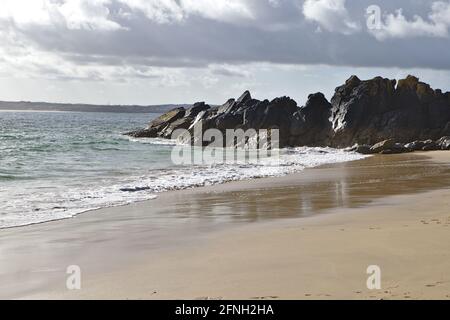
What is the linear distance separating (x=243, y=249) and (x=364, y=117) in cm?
3350

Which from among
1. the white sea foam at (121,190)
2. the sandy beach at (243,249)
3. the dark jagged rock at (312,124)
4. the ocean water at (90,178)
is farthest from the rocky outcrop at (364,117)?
the sandy beach at (243,249)

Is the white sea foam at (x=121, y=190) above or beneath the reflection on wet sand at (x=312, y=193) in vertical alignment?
beneath

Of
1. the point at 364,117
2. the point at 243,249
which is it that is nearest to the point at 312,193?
the point at 243,249

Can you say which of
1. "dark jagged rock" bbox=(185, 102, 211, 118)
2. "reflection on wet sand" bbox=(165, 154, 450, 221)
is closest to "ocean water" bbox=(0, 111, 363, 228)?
"reflection on wet sand" bbox=(165, 154, 450, 221)

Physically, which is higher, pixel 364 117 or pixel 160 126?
pixel 364 117

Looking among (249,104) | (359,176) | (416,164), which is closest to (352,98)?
(249,104)

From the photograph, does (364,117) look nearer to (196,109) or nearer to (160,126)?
(196,109)

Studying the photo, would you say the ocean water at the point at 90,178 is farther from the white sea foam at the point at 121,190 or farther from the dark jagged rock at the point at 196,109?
the dark jagged rock at the point at 196,109

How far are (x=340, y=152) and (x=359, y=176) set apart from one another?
15.6 meters

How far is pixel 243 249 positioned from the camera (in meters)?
8.04

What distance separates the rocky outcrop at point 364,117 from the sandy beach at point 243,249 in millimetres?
22752

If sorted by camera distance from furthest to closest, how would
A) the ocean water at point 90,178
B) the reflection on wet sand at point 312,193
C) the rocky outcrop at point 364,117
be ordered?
the rocky outcrop at point 364,117 < the ocean water at point 90,178 < the reflection on wet sand at point 312,193

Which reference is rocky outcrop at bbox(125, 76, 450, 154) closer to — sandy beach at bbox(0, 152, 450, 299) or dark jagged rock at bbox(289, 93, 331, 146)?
dark jagged rock at bbox(289, 93, 331, 146)

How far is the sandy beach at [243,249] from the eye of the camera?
19.8 ft
